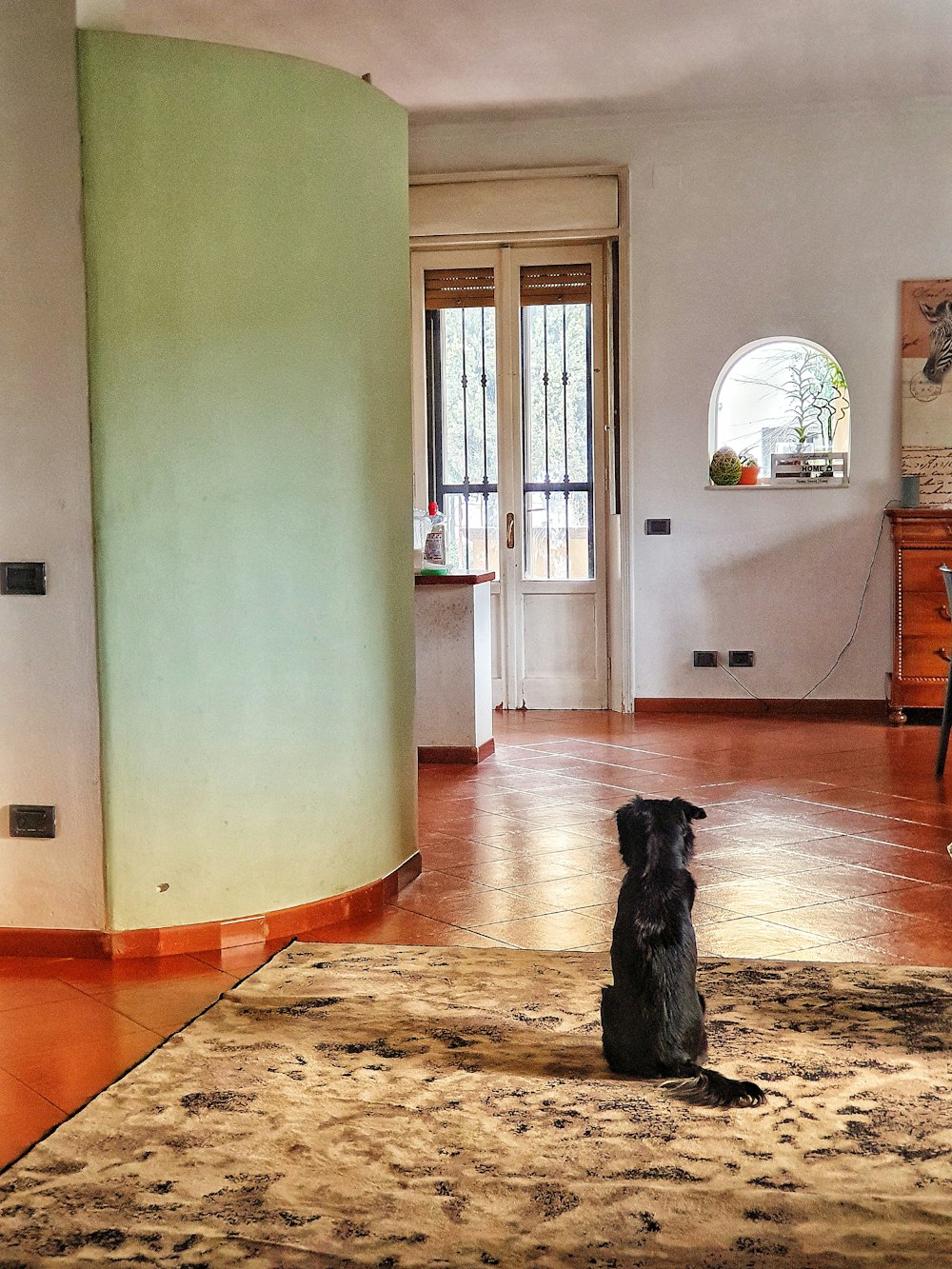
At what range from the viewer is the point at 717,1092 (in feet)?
8.00

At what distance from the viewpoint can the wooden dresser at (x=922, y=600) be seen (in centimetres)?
748

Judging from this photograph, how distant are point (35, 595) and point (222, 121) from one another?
1405 mm

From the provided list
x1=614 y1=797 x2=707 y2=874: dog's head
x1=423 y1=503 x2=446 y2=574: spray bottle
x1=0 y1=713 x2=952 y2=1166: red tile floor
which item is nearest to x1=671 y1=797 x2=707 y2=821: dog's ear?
x1=614 y1=797 x2=707 y2=874: dog's head

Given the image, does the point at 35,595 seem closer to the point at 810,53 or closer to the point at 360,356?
the point at 360,356

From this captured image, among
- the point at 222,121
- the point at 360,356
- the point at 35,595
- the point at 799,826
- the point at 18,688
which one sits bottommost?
the point at 799,826

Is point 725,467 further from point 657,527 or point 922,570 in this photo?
point 922,570

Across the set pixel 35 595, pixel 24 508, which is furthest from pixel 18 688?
pixel 24 508

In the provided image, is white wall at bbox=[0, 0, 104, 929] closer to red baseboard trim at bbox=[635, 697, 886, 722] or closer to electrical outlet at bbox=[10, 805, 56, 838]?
electrical outlet at bbox=[10, 805, 56, 838]

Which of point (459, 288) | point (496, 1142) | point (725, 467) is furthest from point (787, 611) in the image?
point (496, 1142)

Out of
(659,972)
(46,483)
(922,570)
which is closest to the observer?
(659,972)

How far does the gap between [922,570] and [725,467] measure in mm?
1361

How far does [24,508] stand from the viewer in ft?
11.6

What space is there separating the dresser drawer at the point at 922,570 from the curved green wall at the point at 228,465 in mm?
4456

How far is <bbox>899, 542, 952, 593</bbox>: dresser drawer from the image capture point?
748 cm
